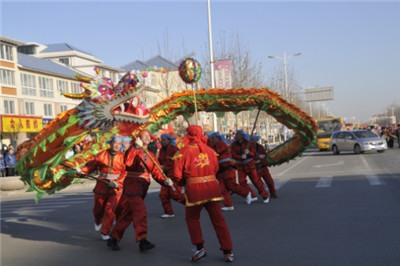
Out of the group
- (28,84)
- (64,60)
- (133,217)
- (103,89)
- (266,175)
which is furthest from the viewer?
(64,60)

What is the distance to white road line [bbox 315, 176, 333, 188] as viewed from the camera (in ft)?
42.2

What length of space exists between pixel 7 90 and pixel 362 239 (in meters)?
35.9

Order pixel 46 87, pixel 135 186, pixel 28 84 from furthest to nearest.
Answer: pixel 46 87
pixel 28 84
pixel 135 186

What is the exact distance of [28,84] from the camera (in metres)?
39.3

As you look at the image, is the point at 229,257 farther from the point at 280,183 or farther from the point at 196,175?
the point at 280,183

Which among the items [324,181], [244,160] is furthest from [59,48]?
[244,160]

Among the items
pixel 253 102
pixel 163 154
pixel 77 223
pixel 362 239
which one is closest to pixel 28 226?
pixel 77 223

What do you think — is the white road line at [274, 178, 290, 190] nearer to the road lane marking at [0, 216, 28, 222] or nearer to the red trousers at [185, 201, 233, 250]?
the road lane marking at [0, 216, 28, 222]

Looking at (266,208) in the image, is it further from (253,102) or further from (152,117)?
(152,117)

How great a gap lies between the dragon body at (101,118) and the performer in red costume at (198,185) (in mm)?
2985

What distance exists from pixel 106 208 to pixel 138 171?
105 centimetres

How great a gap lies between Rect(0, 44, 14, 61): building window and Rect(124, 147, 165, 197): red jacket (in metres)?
33.8

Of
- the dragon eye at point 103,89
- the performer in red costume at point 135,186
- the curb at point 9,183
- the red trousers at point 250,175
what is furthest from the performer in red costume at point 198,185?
the curb at point 9,183

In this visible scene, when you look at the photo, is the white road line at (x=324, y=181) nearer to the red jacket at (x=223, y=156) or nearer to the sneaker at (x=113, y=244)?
the red jacket at (x=223, y=156)
